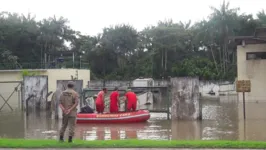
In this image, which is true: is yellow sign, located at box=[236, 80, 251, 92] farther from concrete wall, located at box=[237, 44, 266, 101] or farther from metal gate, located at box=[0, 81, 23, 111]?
metal gate, located at box=[0, 81, 23, 111]

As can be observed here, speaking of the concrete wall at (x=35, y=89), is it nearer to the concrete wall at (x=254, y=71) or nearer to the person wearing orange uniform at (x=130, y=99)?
the person wearing orange uniform at (x=130, y=99)

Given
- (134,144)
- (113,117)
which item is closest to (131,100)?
(113,117)

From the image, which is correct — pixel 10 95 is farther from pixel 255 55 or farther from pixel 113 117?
pixel 255 55

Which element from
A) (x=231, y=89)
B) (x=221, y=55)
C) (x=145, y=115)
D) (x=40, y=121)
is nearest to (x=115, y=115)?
(x=145, y=115)

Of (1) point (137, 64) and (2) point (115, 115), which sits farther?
(1) point (137, 64)

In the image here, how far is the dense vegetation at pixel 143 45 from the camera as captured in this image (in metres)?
59.1

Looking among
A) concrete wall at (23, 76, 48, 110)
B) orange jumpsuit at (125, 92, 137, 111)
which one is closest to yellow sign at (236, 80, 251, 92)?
orange jumpsuit at (125, 92, 137, 111)

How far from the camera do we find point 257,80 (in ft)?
115

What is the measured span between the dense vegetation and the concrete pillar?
115ft

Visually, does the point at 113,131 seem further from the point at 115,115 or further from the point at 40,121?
the point at 40,121

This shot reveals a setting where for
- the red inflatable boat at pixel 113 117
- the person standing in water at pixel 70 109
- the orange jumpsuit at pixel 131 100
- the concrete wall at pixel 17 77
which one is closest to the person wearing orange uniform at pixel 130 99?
the orange jumpsuit at pixel 131 100

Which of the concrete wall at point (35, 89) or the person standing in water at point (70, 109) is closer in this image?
the person standing in water at point (70, 109)

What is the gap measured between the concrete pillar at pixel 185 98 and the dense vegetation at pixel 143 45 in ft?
115

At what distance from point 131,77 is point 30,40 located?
16446 mm
